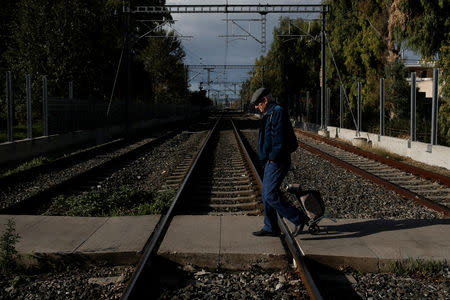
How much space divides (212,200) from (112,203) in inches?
68.2

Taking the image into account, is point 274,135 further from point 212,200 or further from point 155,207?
point 212,200

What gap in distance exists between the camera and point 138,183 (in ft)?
34.4

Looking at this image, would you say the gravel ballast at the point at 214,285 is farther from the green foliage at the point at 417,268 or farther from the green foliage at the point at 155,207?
the green foliage at the point at 155,207

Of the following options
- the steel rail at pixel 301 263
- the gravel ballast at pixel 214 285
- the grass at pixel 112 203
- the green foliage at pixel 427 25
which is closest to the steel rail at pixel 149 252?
the gravel ballast at pixel 214 285

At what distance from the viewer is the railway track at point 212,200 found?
439cm

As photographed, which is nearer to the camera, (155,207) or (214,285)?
(214,285)

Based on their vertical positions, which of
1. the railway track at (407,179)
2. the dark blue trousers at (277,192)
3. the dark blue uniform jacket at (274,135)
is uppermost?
Answer: the dark blue uniform jacket at (274,135)

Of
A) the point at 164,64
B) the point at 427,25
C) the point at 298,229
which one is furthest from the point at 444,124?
the point at 164,64

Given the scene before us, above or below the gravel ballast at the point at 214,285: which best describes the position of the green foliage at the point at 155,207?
above

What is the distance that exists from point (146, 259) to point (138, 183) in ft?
19.2

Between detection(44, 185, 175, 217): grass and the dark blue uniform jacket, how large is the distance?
2.50 m

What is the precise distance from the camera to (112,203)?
25.8 ft

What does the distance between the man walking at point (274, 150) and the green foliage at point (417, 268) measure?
1152 millimetres

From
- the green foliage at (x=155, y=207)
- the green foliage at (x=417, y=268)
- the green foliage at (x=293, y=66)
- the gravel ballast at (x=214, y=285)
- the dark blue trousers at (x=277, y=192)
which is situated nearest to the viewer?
the gravel ballast at (x=214, y=285)
